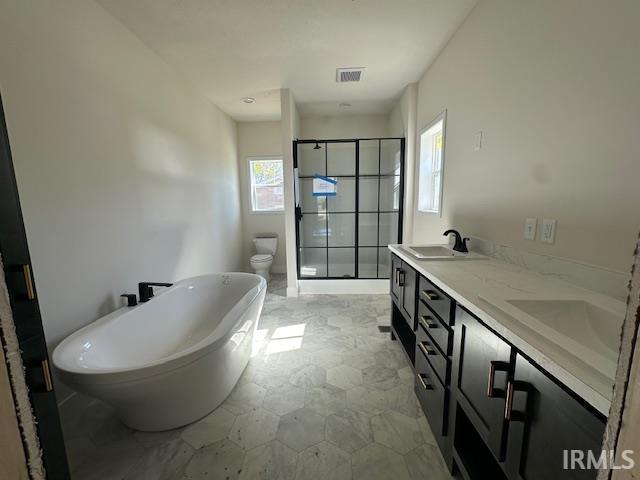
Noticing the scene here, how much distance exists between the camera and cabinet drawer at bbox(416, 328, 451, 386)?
1.23m

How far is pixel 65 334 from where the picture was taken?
1.52m

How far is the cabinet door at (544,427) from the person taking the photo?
56cm

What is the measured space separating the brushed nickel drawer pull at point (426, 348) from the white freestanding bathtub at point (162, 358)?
1.11 meters

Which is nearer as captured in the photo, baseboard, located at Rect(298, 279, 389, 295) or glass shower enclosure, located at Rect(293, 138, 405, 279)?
baseboard, located at Rect(298, 279, 389, 295)

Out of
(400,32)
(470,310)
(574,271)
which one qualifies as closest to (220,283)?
(470,310)

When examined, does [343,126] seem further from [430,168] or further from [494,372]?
[494,372]

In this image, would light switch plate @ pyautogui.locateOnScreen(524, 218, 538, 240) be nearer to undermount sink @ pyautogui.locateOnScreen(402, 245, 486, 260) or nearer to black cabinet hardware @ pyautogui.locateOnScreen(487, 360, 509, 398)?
undermount sink @ pyautogui.locateOnScreen(402, 245, 486, 260)

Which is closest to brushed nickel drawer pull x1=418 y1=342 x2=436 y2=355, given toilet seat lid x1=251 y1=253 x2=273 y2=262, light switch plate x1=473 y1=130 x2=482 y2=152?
light switch plate x1=473 y1=130 x2=482 y2=152

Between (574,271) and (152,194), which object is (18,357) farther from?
(152,194)

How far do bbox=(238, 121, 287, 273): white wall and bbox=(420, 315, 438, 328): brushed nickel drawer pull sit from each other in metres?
3.39

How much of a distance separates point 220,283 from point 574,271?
2459mm

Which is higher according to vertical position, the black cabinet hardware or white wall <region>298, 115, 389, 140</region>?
white wall <region>298, 115, 389, 140</region>

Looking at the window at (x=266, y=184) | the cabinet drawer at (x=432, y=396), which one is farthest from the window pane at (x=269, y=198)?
the cabinet drawer at (x=432, y=396)

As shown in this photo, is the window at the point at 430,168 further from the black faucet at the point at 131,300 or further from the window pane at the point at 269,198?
the black faucet at the point at 131,300
